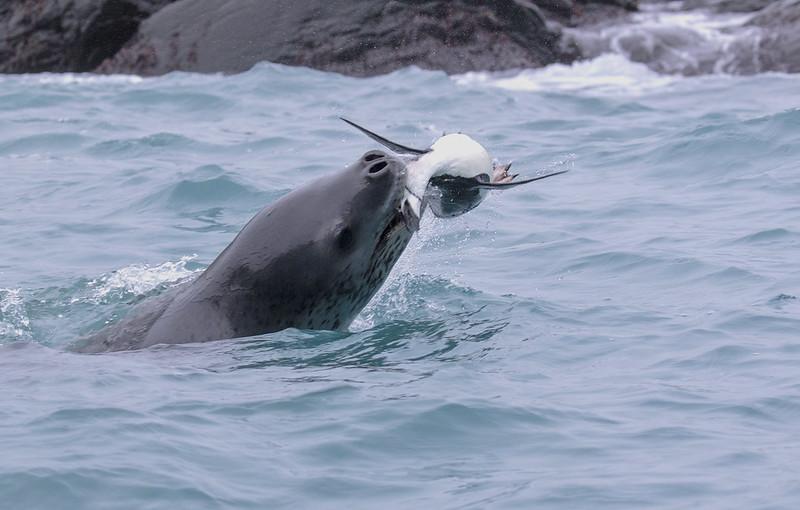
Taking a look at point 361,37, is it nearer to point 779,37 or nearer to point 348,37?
point 348,37

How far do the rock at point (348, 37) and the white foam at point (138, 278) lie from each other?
879 centimetres

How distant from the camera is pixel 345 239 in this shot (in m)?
7.21

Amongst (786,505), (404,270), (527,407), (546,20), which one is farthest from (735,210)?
(546,20)

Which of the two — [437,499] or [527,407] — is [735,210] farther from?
[437,499]

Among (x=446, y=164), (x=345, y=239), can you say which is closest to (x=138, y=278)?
(x=345, y=239)

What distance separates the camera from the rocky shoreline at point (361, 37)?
1842 centimetres

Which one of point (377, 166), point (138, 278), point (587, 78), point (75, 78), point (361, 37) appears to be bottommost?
point (587, 78)

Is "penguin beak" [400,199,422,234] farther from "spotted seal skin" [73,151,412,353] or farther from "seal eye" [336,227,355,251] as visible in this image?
"seal eye" [336,227,355,251]

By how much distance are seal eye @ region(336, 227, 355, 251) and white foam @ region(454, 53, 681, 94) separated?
1070cm

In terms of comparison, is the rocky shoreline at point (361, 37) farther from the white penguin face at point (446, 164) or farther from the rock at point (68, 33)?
the white penguin face at point (446, 164)

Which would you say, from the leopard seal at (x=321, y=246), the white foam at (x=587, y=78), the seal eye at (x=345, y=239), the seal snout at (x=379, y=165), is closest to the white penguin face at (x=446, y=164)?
Answer: the leopard seal at (x=321, y=246)

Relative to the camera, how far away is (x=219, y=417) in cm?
641

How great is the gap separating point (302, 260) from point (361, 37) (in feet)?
38.2

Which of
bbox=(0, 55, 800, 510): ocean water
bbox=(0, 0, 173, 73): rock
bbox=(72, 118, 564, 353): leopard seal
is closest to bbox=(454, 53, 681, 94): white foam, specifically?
bbox=(0, 55, 800, 510): ocean water
